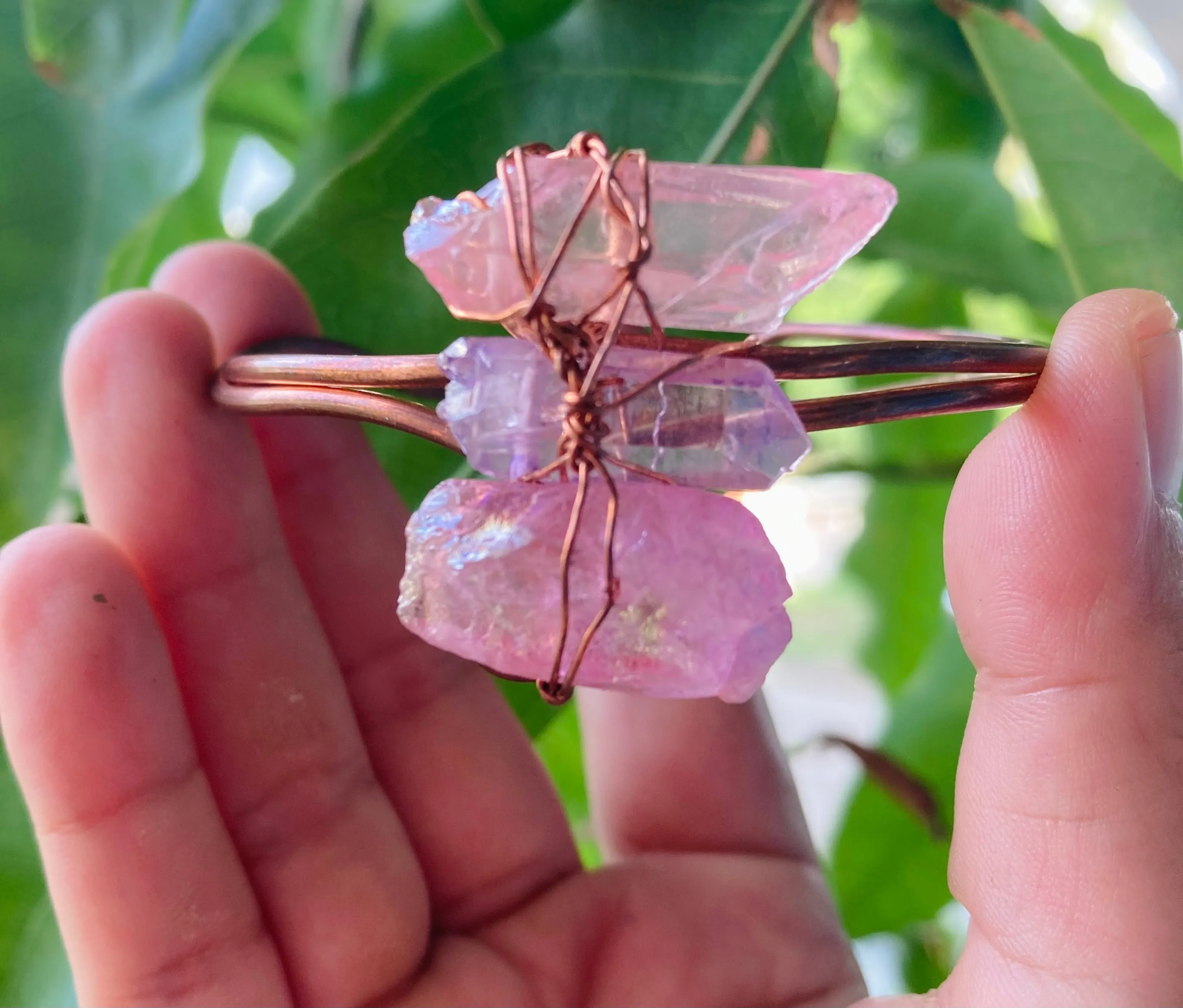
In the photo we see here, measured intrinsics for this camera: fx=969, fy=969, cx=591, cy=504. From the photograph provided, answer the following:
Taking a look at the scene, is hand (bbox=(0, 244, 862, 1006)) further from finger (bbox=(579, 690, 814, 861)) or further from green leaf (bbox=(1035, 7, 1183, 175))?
green leaf (bbox=(1035, 7, 1183, 175))

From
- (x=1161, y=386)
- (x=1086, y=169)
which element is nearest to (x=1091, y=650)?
(x=1161, y=386)

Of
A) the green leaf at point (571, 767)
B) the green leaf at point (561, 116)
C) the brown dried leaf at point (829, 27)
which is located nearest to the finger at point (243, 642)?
the green leaf at point (561, 116)

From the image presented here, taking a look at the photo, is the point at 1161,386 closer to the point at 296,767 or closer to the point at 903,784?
the point at 903,784

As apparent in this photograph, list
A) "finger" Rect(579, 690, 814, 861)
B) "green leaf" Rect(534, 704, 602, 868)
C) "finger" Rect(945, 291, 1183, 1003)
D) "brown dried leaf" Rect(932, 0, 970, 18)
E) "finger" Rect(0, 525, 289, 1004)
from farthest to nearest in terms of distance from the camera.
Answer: "green leaf" Rect(534, 704, 602, 868), "finger" Rect(579, 690, 814, 861), "brown dried leaf" Rect(932, 0, 970, 18), "finger" Rect(0, 525, 289, 1004), "finger" Rect(945, 291, 1183, 1003)

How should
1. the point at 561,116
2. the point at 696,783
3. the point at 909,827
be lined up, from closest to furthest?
the point at 561,116 → the point at 696,783 → the point at 909,827

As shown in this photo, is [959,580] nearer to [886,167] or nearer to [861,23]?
[886,167]

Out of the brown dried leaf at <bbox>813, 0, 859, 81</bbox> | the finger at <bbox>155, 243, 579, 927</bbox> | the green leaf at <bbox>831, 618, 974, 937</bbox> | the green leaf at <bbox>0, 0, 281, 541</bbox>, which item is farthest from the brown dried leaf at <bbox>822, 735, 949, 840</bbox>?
the green leaf at <bbox>0, 0, 281, 541</bbox>

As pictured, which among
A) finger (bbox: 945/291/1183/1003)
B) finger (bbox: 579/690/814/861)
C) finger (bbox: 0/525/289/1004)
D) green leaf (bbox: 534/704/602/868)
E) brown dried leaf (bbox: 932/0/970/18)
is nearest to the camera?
finger (bbox: 945/291/1183/1003)

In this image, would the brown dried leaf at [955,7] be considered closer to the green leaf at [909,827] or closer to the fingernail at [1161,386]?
the fingernail at [1161,386]
